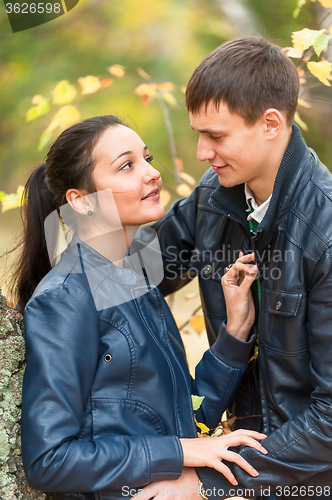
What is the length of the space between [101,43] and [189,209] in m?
1.45

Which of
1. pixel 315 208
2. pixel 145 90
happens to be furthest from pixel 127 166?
pixel 145 90

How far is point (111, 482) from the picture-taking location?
53.8 inches

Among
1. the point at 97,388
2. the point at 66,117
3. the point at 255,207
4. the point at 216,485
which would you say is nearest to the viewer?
the point at 97,388

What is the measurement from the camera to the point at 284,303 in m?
1.73

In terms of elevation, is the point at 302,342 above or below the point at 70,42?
below

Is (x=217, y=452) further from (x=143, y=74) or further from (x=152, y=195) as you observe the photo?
(x=143, y=74)

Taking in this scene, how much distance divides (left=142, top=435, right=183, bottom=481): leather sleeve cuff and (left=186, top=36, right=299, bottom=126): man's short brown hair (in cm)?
108

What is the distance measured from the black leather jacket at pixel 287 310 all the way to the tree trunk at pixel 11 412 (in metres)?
0.57

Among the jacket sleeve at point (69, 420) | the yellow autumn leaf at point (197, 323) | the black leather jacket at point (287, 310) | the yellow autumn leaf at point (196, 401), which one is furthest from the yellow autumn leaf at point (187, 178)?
the jacket sleeve at point (69, 420)

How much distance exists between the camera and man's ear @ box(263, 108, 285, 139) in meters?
1.75

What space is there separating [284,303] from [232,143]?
585 millimetres

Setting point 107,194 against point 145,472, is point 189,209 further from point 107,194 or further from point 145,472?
point 145,472

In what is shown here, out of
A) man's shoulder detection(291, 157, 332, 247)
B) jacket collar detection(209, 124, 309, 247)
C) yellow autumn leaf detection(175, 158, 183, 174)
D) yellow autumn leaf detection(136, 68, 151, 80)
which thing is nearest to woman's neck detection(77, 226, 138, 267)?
jacket collar detection(209, 124, 309, 247)

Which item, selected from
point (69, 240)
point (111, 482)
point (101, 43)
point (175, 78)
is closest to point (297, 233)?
point (69, 240)
